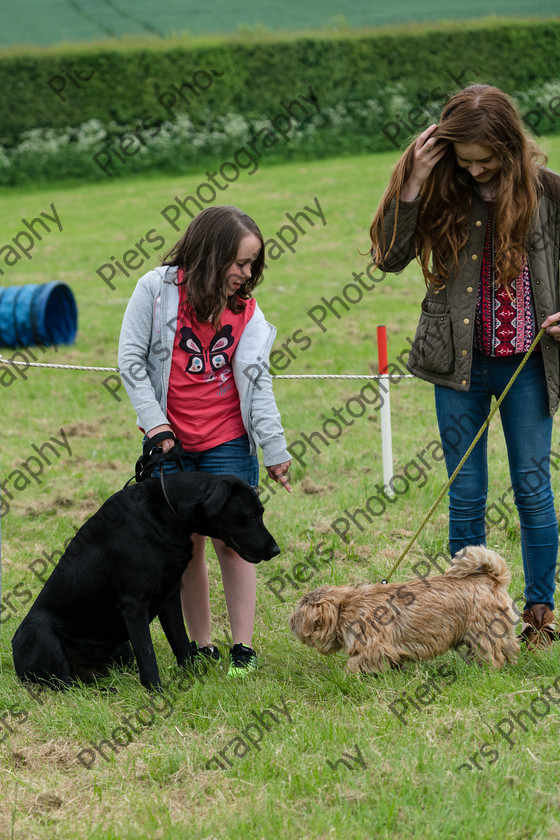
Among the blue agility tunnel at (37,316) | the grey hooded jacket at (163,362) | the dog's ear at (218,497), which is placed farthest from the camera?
the blue agility tunnel at (37,316)

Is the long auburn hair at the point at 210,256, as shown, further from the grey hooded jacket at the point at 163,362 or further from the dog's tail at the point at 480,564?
the dog's tail at the point at 480,564

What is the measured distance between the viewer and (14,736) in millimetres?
3221

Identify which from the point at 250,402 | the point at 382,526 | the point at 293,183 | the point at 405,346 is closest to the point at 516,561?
the point at 382,526

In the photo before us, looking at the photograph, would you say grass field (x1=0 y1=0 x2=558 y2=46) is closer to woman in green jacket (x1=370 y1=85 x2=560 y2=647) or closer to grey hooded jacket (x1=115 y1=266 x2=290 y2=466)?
grey hooded jacket (x1=115 y1=266 x2=290 y2=466)

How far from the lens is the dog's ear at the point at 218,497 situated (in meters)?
3.20

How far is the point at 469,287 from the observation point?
329cm

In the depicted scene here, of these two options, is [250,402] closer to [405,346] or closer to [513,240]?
[513,240]

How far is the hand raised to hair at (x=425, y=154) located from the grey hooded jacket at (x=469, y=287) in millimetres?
93

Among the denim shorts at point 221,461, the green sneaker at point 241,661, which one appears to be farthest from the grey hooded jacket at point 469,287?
the green sneaker at point 241,661

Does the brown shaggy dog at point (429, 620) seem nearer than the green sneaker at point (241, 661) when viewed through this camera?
Yes

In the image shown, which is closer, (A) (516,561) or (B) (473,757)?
(B) (473,757)

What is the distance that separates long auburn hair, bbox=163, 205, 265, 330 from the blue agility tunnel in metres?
7.15

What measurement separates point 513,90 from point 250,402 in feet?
71.9

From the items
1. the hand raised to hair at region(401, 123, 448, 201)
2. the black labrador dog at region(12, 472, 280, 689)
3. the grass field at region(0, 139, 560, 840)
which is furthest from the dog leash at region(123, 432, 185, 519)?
the hand raised to hair at region(401, 123, 448, 201)
